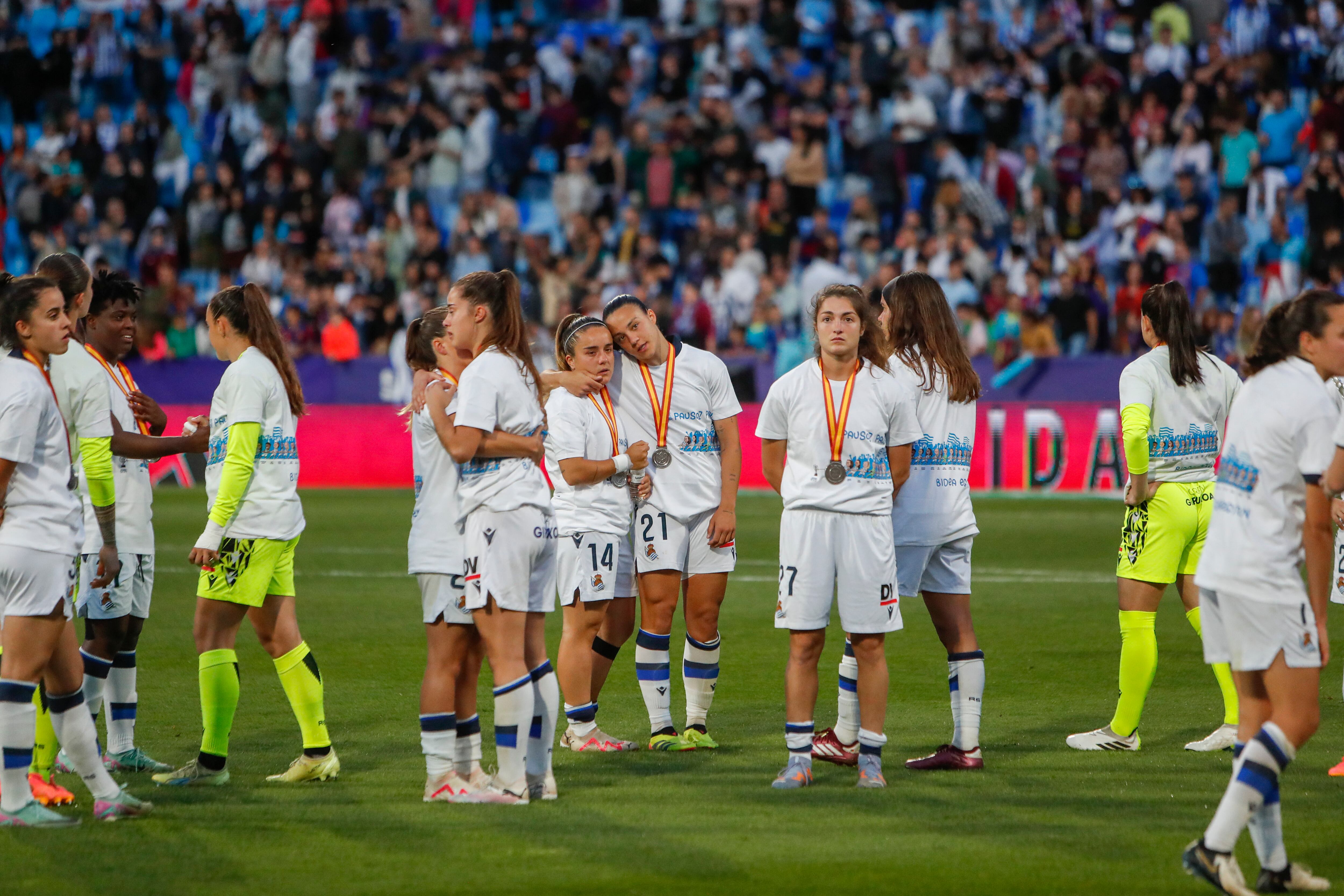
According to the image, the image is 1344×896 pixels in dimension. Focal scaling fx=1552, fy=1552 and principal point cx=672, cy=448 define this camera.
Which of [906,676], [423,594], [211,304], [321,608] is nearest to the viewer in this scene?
[423,594]

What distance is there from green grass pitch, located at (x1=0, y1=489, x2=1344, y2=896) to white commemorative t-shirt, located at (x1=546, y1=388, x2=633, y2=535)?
115 cm

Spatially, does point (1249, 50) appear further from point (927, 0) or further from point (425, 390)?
point (425, 390)

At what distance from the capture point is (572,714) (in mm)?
7691

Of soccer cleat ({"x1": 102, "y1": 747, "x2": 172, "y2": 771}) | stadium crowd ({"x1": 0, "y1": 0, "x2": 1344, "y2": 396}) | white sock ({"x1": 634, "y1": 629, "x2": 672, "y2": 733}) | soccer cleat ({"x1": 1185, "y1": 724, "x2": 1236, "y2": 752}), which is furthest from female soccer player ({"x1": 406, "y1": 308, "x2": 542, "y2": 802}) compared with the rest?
stadium crowd ({"x1": 0, "y1": 0, "x2": 1344, "y2": 396})

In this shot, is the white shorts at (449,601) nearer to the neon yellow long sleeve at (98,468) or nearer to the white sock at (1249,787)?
the neon yellow long sleeve at (98,468)

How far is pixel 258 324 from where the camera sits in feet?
22.5

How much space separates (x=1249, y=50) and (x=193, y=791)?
22.8 m

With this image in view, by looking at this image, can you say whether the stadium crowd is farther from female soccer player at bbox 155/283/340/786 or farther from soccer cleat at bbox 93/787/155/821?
soccer cleat at bbox 93/787/155/821

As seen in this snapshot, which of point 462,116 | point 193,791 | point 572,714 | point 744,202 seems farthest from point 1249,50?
point 193,791

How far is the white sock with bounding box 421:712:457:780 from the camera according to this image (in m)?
6.37

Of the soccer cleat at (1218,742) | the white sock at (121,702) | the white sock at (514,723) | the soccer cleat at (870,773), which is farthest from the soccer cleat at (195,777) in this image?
the soccer cleat at (1218,742)

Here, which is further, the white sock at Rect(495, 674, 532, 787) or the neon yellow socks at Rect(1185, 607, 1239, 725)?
the neon yellow socks at Rect(1185, 607, 1239, 725)

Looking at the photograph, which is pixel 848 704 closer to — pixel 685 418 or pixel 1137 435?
pixel 685 418

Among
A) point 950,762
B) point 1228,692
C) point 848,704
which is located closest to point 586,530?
point 848,704
